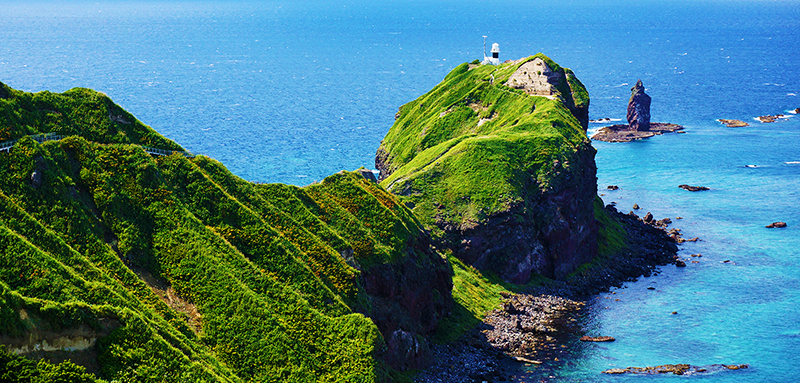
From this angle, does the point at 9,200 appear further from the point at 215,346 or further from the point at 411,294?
the point at 411,294

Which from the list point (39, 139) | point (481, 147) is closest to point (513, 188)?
point (481, 147)

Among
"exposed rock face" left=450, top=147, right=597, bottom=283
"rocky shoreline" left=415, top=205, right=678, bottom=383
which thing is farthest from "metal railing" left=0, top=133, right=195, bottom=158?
"exposed rock face" left=450, top=147, right=597, bottom=283

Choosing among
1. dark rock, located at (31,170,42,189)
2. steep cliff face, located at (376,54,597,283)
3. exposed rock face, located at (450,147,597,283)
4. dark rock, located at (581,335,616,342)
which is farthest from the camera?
steep cliff face, located at (376,54,597,283)

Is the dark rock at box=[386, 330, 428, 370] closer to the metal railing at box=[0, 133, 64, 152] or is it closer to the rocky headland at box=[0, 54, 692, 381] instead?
the rocky headland at box=[0, 54, 692, 381]

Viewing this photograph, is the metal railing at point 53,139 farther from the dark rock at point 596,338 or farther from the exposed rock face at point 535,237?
the dark rock at point 596,338

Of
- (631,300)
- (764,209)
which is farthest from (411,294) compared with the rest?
(764,209)

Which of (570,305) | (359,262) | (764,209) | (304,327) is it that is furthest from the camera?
(764,209)
